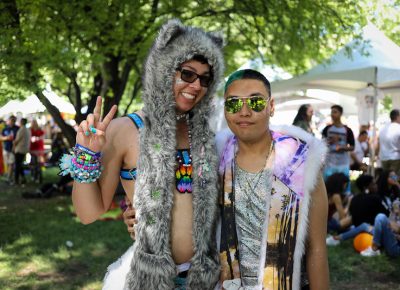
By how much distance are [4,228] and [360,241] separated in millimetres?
5530

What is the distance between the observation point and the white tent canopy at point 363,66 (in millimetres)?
9430

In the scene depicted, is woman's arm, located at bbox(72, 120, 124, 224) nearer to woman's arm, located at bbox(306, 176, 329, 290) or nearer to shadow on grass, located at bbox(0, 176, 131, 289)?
woman's arm, located at bbox(306, 176, 329, 290)

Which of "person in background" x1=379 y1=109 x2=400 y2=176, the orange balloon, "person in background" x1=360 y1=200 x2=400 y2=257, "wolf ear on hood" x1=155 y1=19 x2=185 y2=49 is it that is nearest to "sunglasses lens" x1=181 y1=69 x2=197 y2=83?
"wolf ear on hood" x1=155 y1=19 x2=185 y2=49

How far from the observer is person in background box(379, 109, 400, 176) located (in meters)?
9.26

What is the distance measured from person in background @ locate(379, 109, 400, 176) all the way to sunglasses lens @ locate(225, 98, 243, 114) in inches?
310

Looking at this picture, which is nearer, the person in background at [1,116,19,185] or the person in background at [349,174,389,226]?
the person in background at [349,174,389,226]

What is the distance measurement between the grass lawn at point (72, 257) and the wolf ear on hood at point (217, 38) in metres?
3.52

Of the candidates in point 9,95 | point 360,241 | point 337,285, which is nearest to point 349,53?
point 360,241

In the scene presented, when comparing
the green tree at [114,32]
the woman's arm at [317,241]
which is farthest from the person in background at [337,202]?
Result: the woman's arm at [317,241]

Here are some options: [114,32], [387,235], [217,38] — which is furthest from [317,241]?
[114,32]

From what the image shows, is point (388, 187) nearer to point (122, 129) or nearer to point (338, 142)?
point (338, 142)

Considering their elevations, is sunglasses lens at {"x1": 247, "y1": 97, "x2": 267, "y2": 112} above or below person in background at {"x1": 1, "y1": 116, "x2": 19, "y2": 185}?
above

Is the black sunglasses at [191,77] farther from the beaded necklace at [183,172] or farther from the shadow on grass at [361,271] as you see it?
the shadow on grass at [361,271]

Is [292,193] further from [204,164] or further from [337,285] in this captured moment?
[337,285]
